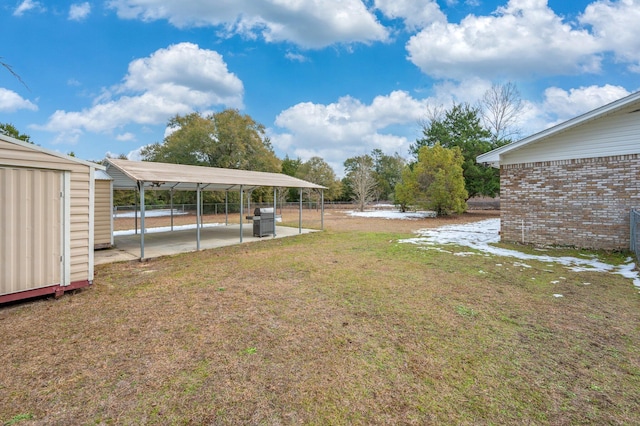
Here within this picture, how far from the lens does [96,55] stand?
931cm

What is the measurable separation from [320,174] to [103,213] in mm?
29836

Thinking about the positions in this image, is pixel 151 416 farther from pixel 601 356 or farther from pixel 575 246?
pixel 575 246

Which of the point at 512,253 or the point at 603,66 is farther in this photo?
the point at 603,66

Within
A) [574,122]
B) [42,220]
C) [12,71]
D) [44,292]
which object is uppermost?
[574,122]

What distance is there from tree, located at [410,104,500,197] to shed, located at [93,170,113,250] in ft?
62.0

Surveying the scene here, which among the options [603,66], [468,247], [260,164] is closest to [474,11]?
[603,66]

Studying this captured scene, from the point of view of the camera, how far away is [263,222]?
10609 millimetres

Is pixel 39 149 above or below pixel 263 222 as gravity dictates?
above

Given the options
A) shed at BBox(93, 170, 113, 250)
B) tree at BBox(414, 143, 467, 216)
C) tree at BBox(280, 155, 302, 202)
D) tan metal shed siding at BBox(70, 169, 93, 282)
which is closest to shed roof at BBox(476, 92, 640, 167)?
tan metal shed siding at BBox(70, 169, 93, 282)

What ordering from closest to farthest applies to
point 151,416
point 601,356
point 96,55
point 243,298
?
point 151,416 < point 601,356 < point 243,298 < point 96,55

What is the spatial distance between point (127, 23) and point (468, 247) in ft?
39.6

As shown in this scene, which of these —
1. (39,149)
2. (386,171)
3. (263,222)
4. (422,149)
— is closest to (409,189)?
(422,149)

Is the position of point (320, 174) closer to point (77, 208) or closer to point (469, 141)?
point (469, 141)

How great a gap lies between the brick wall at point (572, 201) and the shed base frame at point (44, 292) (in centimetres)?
1019
